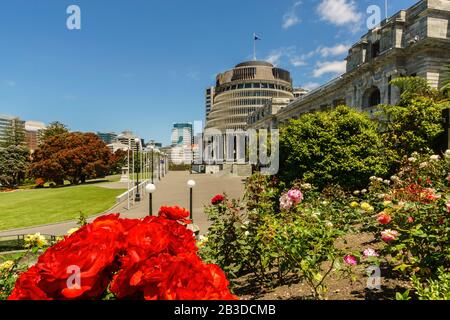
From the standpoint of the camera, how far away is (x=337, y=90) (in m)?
34.2

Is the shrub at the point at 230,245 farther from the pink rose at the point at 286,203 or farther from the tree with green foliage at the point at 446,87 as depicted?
the tree with green foliage at the point at 446,87

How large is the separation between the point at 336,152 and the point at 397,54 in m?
17.7

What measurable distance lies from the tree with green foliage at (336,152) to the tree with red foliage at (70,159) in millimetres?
47278

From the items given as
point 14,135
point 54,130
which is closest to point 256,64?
point 54,130

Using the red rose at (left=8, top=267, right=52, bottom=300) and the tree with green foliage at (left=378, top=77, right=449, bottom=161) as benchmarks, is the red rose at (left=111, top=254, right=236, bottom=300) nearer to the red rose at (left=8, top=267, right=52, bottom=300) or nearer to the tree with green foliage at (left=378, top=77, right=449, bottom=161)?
the red rose at (left=8, top=267, right=52, bottom=300)

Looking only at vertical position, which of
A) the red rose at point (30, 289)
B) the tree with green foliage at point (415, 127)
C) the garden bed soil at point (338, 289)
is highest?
the tree with green foliage at point (415, 127)

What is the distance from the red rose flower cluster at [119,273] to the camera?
1098mm

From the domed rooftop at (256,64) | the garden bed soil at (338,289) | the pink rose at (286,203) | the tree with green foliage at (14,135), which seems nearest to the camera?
the garden bed soil at (338,289)

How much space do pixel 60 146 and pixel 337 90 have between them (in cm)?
4955

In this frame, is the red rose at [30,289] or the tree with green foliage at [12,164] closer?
the red rose at [30,289]

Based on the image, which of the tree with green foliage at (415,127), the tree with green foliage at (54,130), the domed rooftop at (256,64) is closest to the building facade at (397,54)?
the tree with green foliage at (415,127)

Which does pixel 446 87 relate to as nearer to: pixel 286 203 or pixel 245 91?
pixel 286 203

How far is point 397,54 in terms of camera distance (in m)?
23.8
